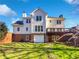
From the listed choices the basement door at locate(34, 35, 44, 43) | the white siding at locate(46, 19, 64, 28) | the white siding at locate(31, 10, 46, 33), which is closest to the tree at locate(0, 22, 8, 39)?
the white siding at locate(31, 10, 46, 33)

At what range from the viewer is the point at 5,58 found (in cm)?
2120

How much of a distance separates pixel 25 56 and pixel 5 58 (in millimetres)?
2136

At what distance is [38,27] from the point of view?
4256 cm

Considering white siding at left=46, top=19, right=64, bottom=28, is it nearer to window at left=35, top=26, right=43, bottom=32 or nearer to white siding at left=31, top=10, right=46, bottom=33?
white siding at left=31, top=10, right=46, bottom=33

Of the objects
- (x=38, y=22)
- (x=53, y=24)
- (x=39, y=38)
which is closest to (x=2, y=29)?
(x=38, y=22)

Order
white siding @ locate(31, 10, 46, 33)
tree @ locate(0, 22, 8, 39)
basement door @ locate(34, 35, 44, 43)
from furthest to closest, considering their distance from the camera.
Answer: basement door @ locate(34, 35, 44, 43), white siding @ locate(31, 10, 46, 33), tree @ locate(0, 22, 8, 39)

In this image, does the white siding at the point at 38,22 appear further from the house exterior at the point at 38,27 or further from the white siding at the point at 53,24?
the white siding at the point at 53,24

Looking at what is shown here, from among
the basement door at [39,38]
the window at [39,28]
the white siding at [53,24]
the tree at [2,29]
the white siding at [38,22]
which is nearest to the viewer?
the tree at [2,29]

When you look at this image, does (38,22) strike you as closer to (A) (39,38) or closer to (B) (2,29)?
(A) (39,38)

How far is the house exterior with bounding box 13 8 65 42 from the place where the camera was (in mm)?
42188

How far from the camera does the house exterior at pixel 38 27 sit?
42.2 meters

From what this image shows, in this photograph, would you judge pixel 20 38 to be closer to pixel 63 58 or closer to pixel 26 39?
pixel 26 39

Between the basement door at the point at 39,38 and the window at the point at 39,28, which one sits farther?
the basement door at the point at 39,38

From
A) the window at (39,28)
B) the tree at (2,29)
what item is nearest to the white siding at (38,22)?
the window at (39,28)
